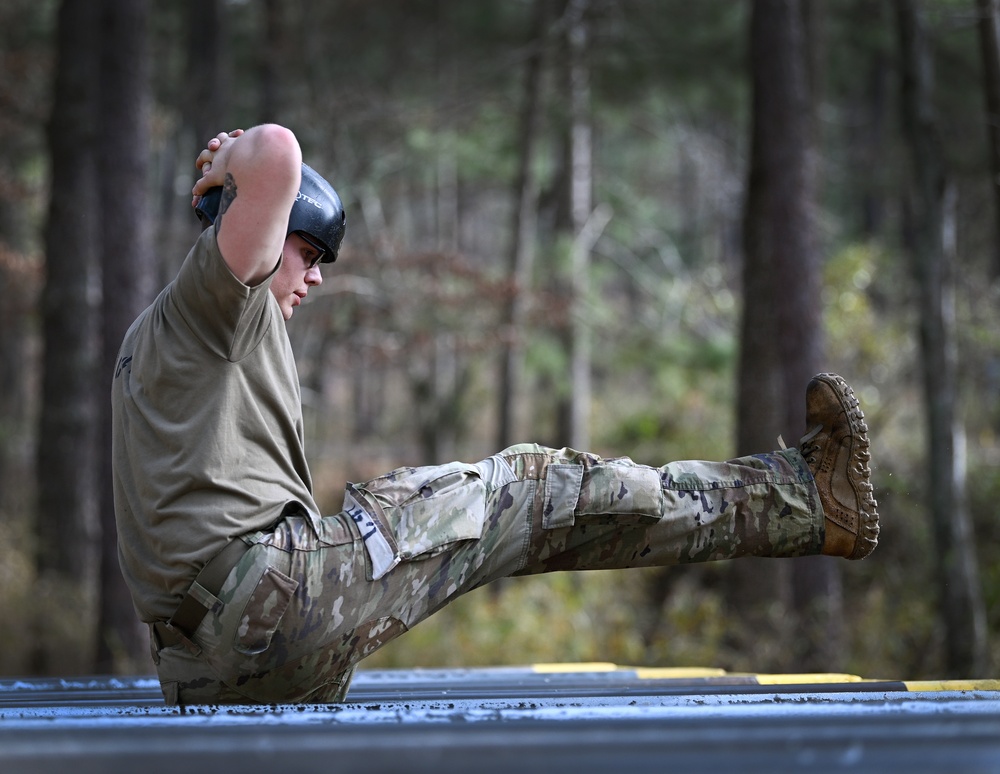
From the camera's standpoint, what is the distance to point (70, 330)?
11.0 metres

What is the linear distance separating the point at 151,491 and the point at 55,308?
28.4 ft

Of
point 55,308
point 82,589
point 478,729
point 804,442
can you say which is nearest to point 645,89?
point 55,308

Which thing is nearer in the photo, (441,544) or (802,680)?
(441,544)

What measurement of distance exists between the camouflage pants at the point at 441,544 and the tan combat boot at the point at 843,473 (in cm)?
6

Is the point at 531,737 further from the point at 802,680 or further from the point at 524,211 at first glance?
the point at 524,211

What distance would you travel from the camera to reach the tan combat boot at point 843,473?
3553 millimetres

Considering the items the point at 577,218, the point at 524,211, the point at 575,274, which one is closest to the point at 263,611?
the point at 524,211

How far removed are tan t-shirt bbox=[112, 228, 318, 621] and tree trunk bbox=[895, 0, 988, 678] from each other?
615 cm

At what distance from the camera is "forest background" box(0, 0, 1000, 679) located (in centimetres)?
880

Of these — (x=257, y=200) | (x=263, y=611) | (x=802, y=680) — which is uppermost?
(x=257, y=200)

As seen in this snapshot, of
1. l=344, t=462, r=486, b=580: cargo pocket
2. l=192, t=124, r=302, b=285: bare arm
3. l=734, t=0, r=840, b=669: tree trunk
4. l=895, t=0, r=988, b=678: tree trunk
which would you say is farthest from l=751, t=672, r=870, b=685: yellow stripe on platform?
l=734, t=0, r=840, b=669: tree trunk

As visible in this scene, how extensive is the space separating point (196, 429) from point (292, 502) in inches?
13.9

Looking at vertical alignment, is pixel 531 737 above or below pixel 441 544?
below

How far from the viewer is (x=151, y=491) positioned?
305 centimetres
